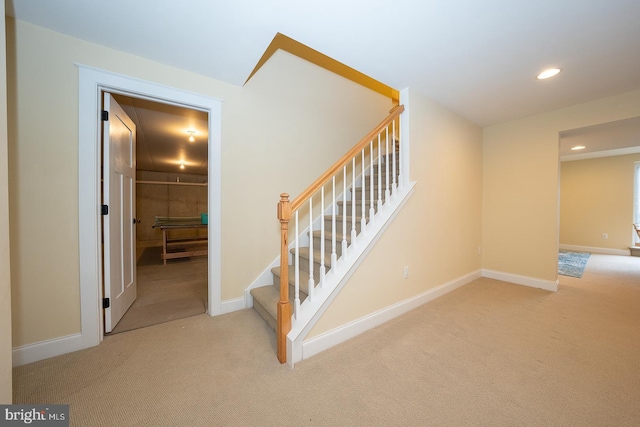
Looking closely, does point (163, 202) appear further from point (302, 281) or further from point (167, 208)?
point (302, 281)

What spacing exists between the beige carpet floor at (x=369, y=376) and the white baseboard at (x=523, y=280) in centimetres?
77

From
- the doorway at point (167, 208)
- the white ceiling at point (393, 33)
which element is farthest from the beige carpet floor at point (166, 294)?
the white ceiling at point (393, 33)

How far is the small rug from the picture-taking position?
3.71 m

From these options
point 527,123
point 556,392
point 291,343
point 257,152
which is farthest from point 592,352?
point 257,152

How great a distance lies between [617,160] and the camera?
5211mm

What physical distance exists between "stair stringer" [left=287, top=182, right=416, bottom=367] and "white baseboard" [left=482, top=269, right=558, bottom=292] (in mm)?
2337

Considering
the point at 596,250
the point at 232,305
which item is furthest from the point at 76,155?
the point at 596,250

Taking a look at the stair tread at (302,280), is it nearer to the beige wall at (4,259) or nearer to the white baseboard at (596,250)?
the beige wall at (4,259)

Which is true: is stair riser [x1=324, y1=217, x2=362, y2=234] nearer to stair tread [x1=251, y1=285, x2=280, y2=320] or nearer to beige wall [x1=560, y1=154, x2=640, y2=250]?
stair tread [x1=251, y1=285, x2=280, y2=320]

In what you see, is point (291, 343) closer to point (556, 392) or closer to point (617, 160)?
point (556, 392)

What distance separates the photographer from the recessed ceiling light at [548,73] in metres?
2.03

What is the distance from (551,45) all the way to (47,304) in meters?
4.09

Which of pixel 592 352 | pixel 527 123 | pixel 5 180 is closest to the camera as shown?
pixel 5 180

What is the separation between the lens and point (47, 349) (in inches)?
62.1
